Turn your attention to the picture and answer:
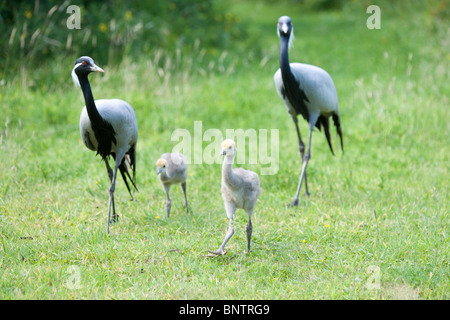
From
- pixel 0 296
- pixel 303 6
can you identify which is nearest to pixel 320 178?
pixel 0 296

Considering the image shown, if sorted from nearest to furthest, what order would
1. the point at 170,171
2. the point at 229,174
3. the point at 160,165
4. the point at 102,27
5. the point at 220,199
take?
the point at 229,174 → the point at 160,165 → the point at 170,171 → the point at 220,199 → the point at 102,27

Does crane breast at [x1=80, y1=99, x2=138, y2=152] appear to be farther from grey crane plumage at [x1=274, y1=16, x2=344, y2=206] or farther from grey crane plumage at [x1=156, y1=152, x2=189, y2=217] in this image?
grey crane plumage at [x1=274, y1=16, x2=344, y2=206]

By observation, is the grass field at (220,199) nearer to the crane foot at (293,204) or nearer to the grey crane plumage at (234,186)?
the crane foot at (293,204)

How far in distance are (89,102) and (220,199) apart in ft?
5.99

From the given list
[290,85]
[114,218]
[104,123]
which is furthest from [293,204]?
[104,123]

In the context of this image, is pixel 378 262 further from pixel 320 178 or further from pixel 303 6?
pixel 303 6

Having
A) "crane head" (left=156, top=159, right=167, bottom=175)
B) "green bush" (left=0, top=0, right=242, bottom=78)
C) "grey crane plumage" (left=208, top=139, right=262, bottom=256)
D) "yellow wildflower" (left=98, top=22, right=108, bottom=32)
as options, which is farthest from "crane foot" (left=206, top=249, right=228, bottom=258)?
"yellow wildflower" (left=98, top=22, right=108, bottom=32)

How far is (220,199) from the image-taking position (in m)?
5.88

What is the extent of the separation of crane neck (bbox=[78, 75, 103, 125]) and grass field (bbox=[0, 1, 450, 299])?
102cm

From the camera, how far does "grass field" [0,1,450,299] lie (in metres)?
4.14

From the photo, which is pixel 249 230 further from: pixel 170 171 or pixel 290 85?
pixel 290 85

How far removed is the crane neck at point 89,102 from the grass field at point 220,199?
1018mm

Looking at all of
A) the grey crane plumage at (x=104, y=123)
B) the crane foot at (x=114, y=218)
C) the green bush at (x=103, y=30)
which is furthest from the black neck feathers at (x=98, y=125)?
the green bush at (x=103, y=30)
